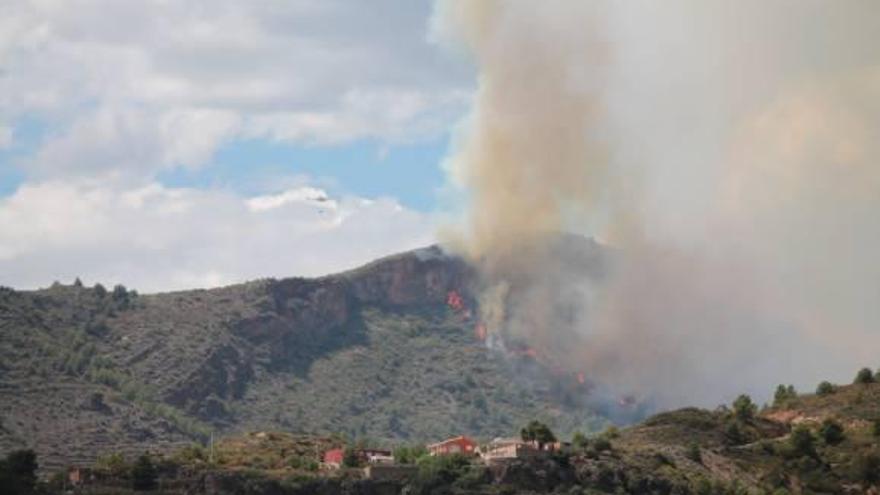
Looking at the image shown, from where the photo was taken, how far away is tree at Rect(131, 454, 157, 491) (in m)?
187

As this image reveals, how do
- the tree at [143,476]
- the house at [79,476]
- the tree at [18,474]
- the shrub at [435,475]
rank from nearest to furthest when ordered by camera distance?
the tree at [18,474] < the house at [79,476] < the tree at [143,476] < the shrub at [435,475]

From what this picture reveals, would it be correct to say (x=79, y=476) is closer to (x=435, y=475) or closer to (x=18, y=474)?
(x=18, y=474)

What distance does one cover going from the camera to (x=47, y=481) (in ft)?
628

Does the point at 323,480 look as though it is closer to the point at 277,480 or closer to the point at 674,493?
the point at 277,480

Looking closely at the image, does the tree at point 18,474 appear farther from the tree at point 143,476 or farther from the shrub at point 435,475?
the shrub at point 435,475

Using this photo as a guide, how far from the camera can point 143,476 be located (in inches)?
7392

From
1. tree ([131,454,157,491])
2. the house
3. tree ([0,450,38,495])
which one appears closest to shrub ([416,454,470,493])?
tree ([131,454,157,491])

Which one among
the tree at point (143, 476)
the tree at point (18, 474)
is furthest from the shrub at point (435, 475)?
the tree at point (18, 474)

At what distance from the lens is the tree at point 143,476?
186750mm

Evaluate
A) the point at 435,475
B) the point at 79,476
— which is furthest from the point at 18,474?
the point at 435,475

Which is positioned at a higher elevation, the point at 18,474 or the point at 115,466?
the point at 115,466

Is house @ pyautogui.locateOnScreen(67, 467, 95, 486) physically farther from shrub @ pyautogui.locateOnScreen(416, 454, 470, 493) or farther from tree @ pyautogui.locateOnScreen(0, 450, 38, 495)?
shrub @ pyautogui.locateOnScreen(416, 454, 470, 493)

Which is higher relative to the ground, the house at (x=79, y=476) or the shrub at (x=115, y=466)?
the shrub at (x=115, y=466)

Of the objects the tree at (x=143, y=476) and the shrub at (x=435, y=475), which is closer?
the tree at (x=143, y=476)
